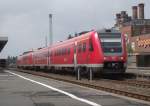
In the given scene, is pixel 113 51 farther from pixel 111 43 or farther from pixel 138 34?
pixel 138 34

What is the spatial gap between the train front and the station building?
3975 cm

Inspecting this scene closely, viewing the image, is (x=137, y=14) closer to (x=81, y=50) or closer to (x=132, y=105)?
(x=81, y=50)

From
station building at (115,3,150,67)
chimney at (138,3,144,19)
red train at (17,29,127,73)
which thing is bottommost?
red train at (17,29,127,73)

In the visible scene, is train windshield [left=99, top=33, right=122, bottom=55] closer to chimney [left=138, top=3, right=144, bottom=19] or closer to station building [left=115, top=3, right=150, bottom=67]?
station building [left=115, top=3, right=150, bottom=67]

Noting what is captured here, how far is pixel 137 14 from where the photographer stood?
343ft

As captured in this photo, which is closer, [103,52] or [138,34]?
[103,52]

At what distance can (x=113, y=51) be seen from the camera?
33.1 meters

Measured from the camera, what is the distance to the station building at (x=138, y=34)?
74.0 metres

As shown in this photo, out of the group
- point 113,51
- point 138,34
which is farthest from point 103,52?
point 138,34

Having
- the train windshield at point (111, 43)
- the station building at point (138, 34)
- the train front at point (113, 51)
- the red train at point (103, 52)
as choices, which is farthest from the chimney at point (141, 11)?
the train windshield at point (111, 43)

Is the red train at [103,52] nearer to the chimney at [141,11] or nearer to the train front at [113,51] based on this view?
the train front at [113,51]

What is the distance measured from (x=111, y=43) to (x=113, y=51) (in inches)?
23.3

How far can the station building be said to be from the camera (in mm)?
74000

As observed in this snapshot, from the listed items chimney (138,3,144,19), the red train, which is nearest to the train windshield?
the red train
